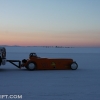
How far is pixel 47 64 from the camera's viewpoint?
1425 cm

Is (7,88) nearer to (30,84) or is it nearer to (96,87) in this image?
(30,84)

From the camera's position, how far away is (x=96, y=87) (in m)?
8.67

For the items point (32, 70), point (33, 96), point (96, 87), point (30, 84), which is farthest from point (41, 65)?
point (33, 96)

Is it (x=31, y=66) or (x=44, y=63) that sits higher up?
(x=44, y=63)

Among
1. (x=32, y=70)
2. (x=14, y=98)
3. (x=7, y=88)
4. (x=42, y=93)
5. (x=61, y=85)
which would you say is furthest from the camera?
(x=32, y=70)

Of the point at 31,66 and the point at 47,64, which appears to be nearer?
the point at 31,66

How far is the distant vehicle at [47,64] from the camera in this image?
14.0 meters

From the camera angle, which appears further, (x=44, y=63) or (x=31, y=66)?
(x=44, y=63)

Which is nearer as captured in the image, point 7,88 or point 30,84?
point 7,88

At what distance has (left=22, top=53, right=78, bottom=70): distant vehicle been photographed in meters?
14.0

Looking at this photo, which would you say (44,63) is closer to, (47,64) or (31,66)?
(47,64)

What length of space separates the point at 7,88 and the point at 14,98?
4.71 feet

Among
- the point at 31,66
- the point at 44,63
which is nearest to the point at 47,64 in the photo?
the point at 44,63

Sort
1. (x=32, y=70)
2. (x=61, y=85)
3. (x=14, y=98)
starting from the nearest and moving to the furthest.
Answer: (x=14, y=98), (x=61, y=85), (x=32, y=70)
